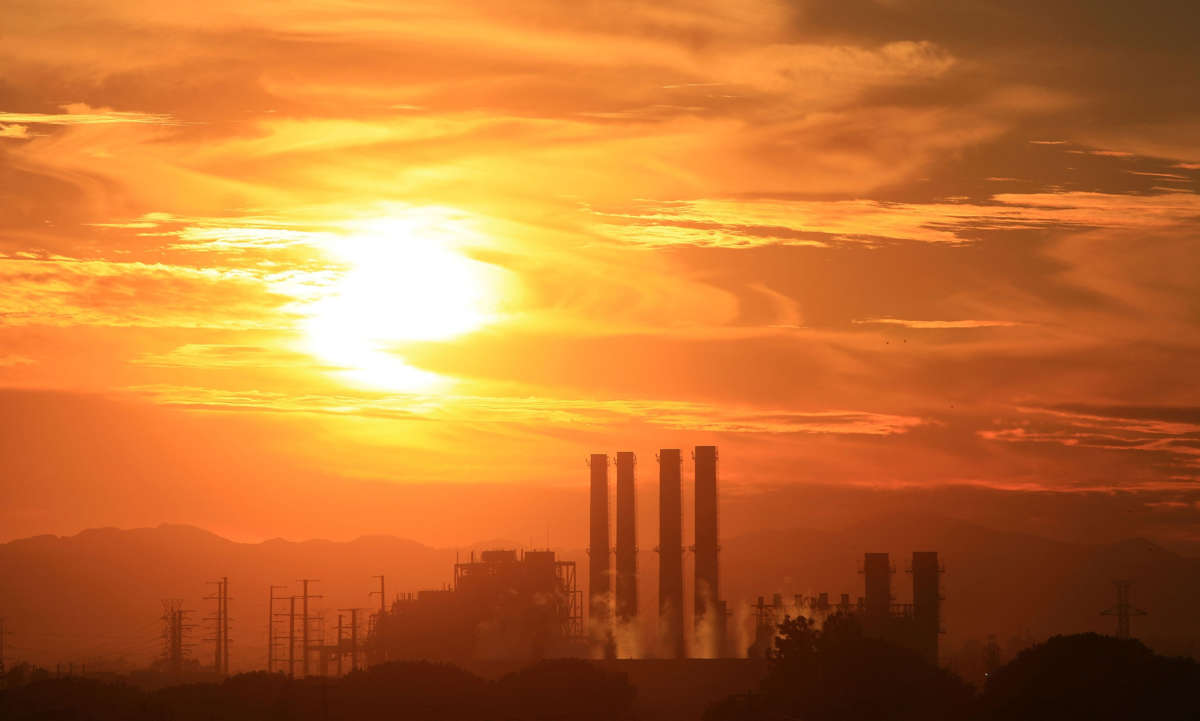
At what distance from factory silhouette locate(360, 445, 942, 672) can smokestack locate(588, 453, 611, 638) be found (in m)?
0.07

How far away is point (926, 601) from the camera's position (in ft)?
309

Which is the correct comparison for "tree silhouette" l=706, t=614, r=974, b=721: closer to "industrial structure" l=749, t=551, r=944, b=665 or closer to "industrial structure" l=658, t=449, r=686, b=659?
"industrial structure" l=749, t=551, r=944, b=665

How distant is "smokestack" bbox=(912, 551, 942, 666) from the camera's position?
9262 centimetres

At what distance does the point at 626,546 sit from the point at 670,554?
188 inches

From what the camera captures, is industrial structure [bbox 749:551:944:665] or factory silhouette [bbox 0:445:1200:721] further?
industrial structure [bbox 749:551:944:665]

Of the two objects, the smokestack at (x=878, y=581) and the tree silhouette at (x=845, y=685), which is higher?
the smokestack at (x=878, y=581)

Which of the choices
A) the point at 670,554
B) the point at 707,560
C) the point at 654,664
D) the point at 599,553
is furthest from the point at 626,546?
the point at 654,664

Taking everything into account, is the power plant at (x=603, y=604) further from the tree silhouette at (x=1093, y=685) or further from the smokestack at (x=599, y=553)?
the tree silhouette at (x=1093, y=685)

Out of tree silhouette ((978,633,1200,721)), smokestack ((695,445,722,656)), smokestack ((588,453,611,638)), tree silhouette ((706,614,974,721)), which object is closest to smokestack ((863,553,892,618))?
smokestack ((695,445,722,656))

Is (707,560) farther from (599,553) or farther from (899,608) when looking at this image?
(899,608)

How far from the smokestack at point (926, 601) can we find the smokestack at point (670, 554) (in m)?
16.9

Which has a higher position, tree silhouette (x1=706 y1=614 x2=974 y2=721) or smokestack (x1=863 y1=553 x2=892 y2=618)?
smokestack (x1=863 y1=553 x2=892 y2=618)

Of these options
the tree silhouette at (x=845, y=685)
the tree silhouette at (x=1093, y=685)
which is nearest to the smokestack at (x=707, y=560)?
the tree silhouette at (x=845, y=685)

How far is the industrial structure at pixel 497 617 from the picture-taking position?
345 ft
